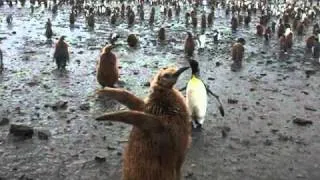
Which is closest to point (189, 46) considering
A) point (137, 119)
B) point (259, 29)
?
point (259, 29)

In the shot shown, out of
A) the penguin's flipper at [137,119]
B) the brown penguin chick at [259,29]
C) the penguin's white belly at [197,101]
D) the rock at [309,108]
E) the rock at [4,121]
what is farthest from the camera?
the brown penguin chick at [259,29]

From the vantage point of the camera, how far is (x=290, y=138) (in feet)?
25.8

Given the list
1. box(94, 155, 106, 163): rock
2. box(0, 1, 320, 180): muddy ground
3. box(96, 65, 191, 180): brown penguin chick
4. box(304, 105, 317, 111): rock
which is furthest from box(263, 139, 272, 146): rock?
box(96, 65, 191, 180): brown penguin chick

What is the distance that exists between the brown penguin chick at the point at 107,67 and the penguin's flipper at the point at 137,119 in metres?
6.03

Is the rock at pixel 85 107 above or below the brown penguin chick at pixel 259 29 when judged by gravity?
below

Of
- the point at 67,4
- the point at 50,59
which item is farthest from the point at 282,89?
the point at 67,4

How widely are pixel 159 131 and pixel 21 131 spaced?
13.3 ft

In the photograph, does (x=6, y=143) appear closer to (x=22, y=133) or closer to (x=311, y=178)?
(x=22, y=133)

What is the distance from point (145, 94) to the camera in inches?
399

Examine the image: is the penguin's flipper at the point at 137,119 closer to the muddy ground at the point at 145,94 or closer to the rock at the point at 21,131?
the muddy ground at the point at 145,94

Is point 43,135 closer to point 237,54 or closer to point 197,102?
point 197,102

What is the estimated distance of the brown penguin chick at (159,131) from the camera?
3.87 metres

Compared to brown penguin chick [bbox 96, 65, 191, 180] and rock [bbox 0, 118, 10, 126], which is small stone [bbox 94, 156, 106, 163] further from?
brown penguin chick [bbox 96, 65, 191, 180]

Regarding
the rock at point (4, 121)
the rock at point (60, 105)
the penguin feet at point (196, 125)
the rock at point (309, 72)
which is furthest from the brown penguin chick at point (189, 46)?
the rock at point (4, 121)
